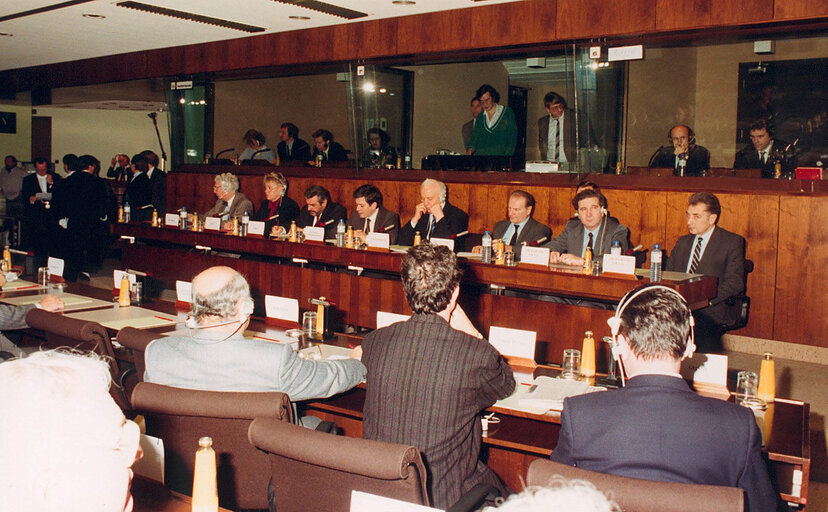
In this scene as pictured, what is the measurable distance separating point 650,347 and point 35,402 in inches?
51.0

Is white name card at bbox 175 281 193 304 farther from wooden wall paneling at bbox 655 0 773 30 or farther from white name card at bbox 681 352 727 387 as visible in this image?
wooden wall paneling at bbox 655 0 773 30

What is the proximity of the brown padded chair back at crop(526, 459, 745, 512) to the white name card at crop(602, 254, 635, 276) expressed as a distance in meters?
3.04

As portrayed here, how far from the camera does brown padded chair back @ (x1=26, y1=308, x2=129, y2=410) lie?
2742 mm

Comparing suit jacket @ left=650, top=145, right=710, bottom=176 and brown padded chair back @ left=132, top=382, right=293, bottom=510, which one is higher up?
suit jacket @ left=650, top=145, right=710, bottom=176

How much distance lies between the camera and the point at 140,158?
33.1 ft

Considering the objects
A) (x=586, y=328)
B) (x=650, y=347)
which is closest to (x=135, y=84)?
(x=586, y=328)

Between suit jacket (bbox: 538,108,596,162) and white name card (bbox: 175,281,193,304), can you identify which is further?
suit jacket (bbox: 538,108,596,162)

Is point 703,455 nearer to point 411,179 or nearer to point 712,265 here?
point 712,265

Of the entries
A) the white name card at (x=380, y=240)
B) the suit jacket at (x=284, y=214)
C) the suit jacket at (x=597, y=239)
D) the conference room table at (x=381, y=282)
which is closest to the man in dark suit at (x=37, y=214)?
the conference room table at (x=381, y=282)

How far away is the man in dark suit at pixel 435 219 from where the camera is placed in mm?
6008

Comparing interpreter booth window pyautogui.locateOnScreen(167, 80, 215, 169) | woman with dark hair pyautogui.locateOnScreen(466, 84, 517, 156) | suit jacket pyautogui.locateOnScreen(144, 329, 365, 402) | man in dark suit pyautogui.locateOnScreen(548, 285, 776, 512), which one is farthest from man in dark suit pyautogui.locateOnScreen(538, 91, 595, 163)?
man in dark suit pyautogui.locateOnScreen(548, 285, 776, 512)

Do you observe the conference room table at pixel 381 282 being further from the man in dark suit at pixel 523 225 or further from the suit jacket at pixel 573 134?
the suit jacket at pixel 573 134

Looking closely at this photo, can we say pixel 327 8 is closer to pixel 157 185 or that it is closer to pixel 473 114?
pixel 473 114

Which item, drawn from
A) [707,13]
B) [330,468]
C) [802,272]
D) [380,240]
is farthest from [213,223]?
[330,468]
